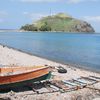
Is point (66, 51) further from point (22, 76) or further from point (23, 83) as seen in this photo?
point (22, 76)

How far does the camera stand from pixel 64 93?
2275 cm

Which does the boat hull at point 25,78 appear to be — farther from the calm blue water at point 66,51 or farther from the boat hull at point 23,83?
the calm blue water at point 66,51

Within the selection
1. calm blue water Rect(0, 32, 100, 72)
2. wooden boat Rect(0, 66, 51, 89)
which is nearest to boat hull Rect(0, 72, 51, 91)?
wooden boat Rect(0, 66, 51, 89)

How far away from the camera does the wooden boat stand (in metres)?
22.2

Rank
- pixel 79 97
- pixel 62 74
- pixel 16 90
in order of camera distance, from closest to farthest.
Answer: pixel 79 97, pixel 16 90, pixel 62 74

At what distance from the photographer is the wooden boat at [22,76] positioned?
2216 cm

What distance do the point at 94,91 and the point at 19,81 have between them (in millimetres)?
5812

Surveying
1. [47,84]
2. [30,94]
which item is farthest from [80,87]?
[30,94]

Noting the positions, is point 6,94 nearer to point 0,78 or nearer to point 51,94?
point 0,78

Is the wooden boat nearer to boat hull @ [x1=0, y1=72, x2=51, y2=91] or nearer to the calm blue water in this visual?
boat hull @ [x1=0, y1=72, x2=51, y2=91]

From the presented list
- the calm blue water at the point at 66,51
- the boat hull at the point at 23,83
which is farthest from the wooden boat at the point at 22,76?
the calm blue water at the point at 66,51

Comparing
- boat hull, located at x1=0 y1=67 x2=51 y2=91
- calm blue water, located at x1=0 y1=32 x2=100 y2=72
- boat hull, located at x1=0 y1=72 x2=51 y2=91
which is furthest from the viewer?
calm blue water, located at x1=0 y1=32 x2=100 y2=72

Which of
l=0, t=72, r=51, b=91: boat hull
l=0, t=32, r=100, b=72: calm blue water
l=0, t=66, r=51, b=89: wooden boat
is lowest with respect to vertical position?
l=0, t=32, r=100, b=72: calm blue water

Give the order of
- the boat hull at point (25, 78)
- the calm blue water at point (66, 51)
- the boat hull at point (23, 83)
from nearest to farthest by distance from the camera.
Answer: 1. the boat hull at point (25, 78)
2. the boat hull at point (23, 83)
3. the calm blue water at point (66, 51)
